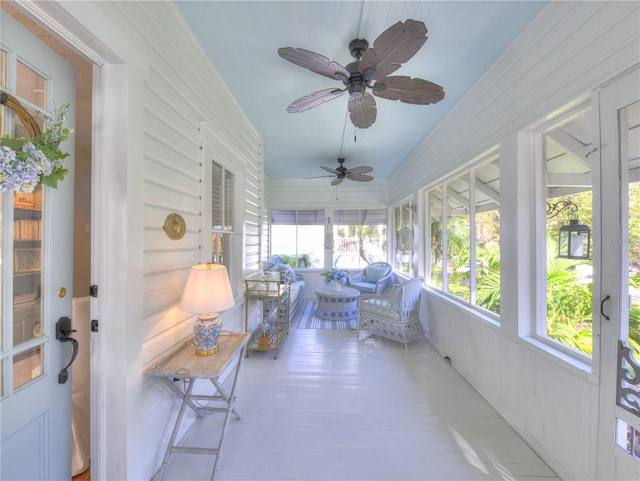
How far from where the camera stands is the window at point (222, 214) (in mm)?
2396

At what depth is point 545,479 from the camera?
1.51 m

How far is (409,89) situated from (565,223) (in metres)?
1.39

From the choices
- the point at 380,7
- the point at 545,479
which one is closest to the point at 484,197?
the point at 380,7

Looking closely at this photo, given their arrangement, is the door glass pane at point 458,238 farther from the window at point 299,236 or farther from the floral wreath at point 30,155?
the window at point 299,236

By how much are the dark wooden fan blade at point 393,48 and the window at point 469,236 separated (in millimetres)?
1402

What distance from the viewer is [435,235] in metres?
3.62

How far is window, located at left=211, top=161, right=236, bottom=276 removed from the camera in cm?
240

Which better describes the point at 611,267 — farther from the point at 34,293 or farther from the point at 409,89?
the point at 34,293

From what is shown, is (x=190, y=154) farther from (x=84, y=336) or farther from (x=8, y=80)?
(x=84, y=336)

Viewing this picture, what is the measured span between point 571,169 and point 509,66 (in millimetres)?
968

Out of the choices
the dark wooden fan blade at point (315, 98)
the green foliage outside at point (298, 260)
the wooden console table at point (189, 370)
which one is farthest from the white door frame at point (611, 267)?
the green foliage outside at point (298, 260)

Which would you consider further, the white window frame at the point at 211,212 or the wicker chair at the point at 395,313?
the wicker chair at the point at 395,313

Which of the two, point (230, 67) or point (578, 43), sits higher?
point (230, 67)

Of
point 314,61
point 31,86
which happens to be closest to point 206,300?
point 31,86
